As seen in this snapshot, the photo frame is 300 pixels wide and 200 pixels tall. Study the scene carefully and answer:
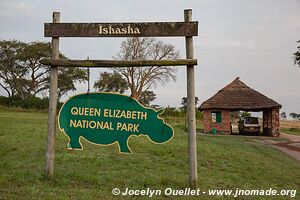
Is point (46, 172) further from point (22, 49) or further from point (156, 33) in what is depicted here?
point (22, 49)

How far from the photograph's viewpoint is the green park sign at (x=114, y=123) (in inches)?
296

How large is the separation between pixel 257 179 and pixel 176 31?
446 cm

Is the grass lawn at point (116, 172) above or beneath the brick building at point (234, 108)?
beneath

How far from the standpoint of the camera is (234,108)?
3316 cm

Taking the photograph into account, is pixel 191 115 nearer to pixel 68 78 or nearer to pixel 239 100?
pixel 239 100

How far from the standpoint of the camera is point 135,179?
7938 mm

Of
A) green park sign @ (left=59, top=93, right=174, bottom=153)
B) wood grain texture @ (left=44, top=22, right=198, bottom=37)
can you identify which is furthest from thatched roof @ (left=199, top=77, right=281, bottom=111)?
wood grain texture @ (left=44, top=22, right=198, bottom=37)

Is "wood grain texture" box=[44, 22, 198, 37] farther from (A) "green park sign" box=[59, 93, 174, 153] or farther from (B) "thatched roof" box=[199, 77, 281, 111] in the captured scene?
(B) "thatched roof" box=[199, 77, 281, 111]

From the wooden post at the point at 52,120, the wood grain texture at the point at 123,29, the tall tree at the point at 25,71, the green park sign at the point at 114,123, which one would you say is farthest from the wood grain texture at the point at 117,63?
the tall tree at the point at 25,71

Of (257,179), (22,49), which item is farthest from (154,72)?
(257,179)

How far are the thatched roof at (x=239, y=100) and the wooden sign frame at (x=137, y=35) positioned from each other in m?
26.5

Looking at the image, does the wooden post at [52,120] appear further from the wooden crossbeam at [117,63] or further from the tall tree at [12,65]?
the tall tree at [12,65]

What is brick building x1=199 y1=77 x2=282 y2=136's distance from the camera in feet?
108

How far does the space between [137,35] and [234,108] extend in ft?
88.6
